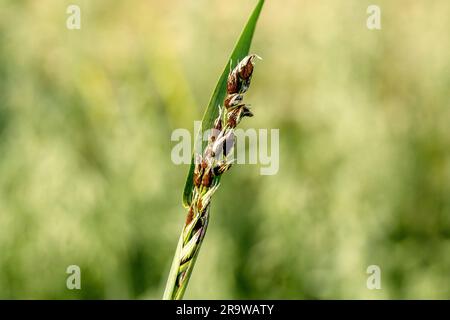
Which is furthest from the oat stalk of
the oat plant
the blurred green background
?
the blurred green background

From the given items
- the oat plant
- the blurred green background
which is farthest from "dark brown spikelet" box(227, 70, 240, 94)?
the blurred green background

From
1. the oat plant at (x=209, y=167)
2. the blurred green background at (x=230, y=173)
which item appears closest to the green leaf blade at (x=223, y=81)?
the oat plant at (x=209, y=167)

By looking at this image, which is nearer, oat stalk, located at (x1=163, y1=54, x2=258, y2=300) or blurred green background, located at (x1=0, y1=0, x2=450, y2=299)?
oat stalk, located at (x1=163, y1=54, x2=258, y2=300)

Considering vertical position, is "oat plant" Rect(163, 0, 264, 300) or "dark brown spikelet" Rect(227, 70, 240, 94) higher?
"dark brown spikelet" Rect(227, 70, 240, 94)

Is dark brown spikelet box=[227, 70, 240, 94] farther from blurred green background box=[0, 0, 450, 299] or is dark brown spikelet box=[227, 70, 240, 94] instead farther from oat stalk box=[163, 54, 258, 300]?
blurred green background box=[0, 0, 450, 299]

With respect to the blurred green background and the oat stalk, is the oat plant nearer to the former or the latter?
the oat stalk

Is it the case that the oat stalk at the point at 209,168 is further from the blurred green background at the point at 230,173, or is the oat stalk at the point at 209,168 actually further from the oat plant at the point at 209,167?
the blurred green background at the point at 230,173
